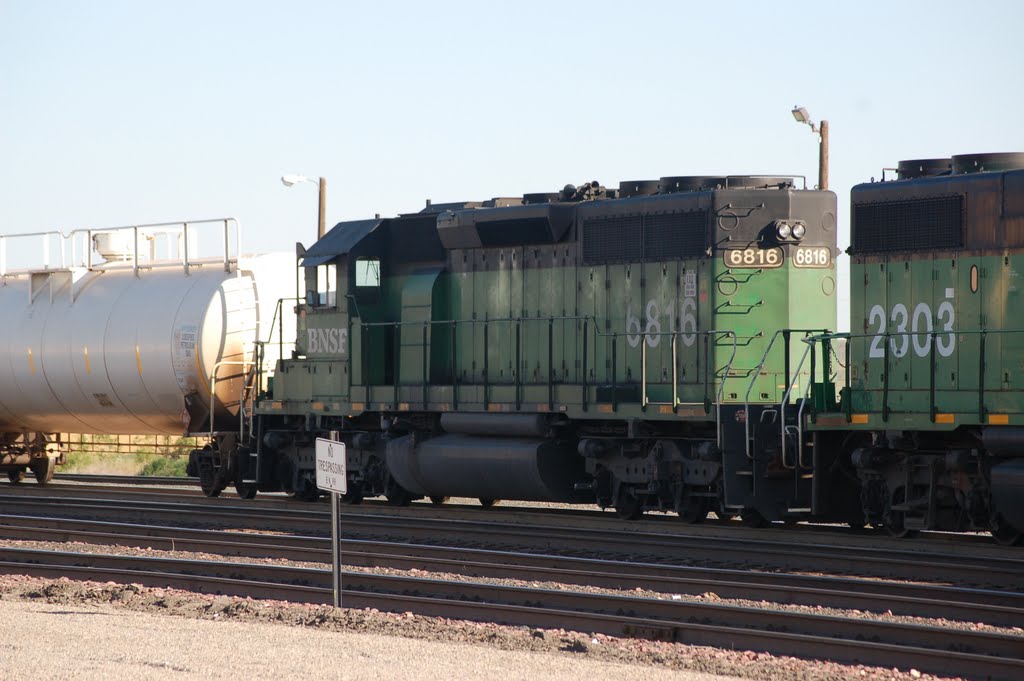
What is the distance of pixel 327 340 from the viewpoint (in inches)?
780

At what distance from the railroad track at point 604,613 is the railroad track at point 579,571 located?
35.8 inches

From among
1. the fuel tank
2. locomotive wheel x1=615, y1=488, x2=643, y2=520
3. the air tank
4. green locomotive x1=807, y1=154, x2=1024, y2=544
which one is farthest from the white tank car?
green locomotive x1=807, y1=154, x2=1024, y2=544

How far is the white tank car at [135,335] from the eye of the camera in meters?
20.5

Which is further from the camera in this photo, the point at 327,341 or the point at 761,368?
the point at 327,341

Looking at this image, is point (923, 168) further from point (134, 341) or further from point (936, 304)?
point (134, 341)

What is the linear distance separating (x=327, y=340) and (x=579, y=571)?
9.07 meters

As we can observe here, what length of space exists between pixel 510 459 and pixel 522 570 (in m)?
5.21

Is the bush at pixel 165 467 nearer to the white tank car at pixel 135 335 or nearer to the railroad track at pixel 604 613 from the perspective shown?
the white tank car at pixel 135 335

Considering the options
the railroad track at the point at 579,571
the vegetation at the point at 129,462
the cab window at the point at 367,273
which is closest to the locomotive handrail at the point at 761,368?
the railroad track at the point at 579,571

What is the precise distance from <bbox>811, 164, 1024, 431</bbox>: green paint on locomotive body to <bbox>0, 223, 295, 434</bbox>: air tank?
31.7 ft

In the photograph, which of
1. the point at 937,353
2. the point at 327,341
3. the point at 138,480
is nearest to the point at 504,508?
the point at 327,341

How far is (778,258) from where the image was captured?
52.6 ft

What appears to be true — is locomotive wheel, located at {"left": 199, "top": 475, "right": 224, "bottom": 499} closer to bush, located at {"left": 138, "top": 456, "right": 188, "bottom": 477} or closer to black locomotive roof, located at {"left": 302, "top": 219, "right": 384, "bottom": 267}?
black locomotive roof, located at {"left": 302, "top": 219, "right": 384, "bottom": 267}

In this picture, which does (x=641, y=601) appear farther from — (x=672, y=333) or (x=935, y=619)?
(x=672, y=333)
